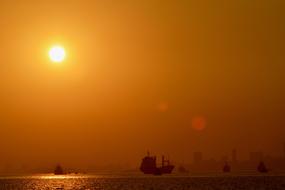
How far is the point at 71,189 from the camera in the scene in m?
156

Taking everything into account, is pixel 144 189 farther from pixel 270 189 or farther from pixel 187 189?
pixel 270 189

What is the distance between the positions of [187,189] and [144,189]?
32.7 feet

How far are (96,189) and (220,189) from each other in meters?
29.7

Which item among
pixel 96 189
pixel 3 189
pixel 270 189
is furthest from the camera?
pixel 3 189

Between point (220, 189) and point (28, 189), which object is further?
point (28, 189)

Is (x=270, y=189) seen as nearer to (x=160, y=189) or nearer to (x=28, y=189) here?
(x=160, y=189)

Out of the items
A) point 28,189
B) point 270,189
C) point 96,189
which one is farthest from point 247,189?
point 28,189

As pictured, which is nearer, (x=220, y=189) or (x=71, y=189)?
(x=220, y=189)

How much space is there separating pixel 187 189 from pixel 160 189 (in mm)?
6367

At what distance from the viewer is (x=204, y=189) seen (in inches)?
5778

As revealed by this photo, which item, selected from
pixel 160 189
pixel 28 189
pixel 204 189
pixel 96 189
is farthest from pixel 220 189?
pixel 28 189

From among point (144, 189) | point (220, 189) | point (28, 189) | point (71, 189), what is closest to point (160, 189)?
point (144, 189)

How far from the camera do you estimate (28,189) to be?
525 feet

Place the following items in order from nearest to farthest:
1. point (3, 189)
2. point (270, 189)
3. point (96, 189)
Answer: point (270, 189) → point (96, 189) → point (3, 189)
